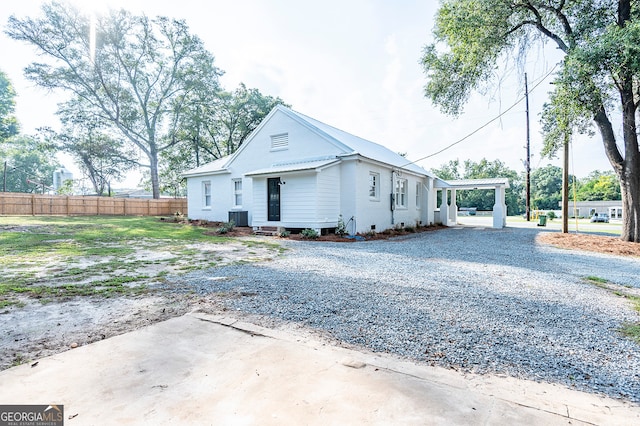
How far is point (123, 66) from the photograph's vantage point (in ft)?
89.5

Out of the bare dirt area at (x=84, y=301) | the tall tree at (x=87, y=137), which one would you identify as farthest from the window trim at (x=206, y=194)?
the tall tree at (x=87, y=137)

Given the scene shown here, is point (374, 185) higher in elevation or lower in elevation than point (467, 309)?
higher

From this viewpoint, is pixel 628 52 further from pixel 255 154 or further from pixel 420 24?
pixel 255 154

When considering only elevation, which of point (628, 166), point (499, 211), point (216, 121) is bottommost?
point (499, 211)

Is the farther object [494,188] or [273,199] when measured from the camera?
[494,188]

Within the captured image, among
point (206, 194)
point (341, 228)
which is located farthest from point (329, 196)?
point (206, 194)

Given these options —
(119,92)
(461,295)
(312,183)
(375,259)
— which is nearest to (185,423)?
(461,295)

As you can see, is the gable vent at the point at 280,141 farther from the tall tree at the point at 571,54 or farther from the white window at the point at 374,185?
the tall tree at the point at 571,54

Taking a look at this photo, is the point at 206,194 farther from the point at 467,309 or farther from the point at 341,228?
the point at 467,309

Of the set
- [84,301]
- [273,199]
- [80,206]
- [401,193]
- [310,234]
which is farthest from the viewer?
[80,206]

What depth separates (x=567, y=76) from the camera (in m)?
8.78

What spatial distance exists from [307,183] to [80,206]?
20.3 meters

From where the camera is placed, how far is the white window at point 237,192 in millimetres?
17359

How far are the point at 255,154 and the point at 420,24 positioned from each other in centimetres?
989
